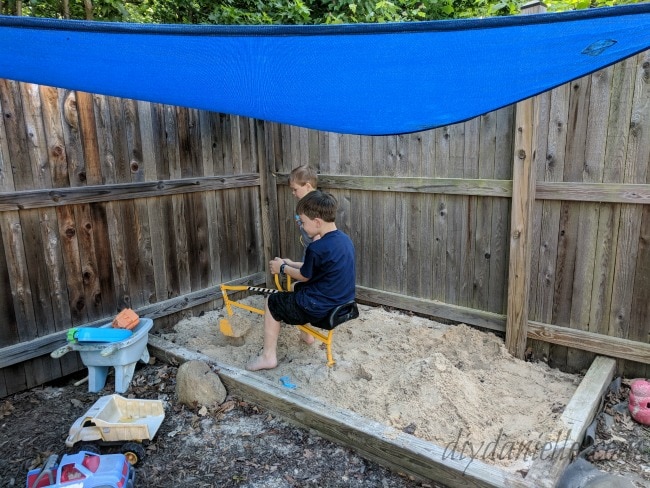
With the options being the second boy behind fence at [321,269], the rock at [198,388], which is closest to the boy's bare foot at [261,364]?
the rock at [198,388]

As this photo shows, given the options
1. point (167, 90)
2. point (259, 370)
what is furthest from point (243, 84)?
point (259, 370)

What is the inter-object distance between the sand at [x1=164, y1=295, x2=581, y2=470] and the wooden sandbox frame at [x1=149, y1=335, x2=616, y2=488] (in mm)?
99

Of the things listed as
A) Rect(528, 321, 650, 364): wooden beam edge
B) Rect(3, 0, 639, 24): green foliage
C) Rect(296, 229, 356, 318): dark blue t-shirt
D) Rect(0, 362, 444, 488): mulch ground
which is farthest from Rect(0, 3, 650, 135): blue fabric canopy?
Rect(3, 0, 639, 24): green foliage

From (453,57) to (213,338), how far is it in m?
2.59

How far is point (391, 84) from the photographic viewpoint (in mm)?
1961

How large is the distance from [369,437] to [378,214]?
193cm

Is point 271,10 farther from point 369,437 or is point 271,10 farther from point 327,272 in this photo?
point 369,437

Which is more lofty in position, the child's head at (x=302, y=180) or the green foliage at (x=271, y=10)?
the green foliage at (x=271, y=10)

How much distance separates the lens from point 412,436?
6.96 feet

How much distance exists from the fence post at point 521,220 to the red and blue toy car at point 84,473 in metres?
2.35

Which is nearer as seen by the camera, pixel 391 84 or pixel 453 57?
pixel 453 57

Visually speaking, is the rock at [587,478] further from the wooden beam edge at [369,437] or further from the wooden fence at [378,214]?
the wooden fence at [378,214]

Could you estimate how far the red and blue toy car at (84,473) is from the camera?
5.70 feet

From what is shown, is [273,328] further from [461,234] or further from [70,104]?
[70,104]
